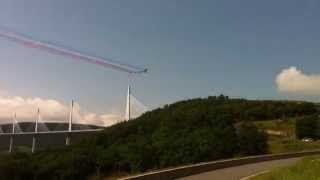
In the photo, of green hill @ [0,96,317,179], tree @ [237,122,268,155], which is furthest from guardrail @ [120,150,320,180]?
tree @ [237,122,268,155]

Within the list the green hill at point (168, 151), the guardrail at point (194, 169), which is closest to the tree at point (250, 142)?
the green hill at point (168, 151)

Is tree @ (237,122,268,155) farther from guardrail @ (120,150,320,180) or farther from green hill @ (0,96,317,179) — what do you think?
guardrail @ (120,150,320,180)

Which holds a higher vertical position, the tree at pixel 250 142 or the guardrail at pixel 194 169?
the tree at pixel 250 142

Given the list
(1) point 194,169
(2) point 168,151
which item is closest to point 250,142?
(2) point 168,151

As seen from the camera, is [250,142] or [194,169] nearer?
[194,169]

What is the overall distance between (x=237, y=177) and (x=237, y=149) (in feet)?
114

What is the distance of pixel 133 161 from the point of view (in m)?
71.7

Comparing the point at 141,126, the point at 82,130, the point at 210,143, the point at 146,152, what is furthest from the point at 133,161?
the point at 82,130

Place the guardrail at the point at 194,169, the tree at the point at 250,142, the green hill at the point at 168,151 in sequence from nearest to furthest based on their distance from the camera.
→ the guardrail at the point at 194,169, the green hill at the point at 168,151, the tree at the point at 250,142

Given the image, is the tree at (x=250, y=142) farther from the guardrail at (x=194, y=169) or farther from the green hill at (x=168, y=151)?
the guardrail at (x=194, y=169)

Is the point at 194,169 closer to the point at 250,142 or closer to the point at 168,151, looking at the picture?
the point at 168,151

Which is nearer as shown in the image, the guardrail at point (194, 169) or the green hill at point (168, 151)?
the guardrail at point (194, 169)

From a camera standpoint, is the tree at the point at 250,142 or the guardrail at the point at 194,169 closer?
the guardrail at the point at 194,169

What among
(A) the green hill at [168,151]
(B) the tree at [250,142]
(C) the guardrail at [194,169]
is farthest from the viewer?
(B) the tree at [250,142]
